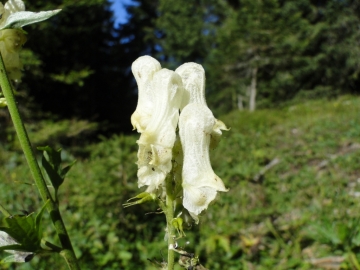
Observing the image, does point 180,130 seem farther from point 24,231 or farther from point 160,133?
point 24,231

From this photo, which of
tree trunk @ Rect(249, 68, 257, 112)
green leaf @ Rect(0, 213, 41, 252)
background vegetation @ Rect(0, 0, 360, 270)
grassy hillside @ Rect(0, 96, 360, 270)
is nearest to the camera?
green leaf @ Rect(0, 213, 41, 252)

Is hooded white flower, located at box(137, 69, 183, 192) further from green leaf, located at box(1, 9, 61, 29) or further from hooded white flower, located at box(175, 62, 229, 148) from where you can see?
green leaf, located at box(1, 9, 61, 29)

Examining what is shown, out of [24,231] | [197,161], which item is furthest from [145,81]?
[24,231]

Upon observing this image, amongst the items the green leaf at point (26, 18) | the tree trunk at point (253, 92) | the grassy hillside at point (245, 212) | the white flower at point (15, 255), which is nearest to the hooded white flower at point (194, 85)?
the green leaf at point (26, 18)

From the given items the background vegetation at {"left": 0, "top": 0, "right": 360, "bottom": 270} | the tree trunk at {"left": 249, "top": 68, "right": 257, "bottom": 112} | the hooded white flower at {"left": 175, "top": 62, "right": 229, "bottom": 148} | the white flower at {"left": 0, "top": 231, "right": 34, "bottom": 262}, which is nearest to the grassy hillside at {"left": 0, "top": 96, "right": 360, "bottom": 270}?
the background vegetation at {"left": 0, "top": 0, "right": 360, "bottom": 270}

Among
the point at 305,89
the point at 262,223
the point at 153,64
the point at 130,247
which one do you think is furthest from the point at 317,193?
the point at 305,89
